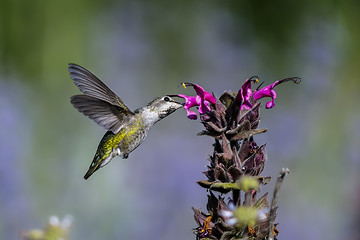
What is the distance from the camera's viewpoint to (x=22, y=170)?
4.31 m

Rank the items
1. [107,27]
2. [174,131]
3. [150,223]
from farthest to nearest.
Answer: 1. [107,27]
2. [174,131]
3. [150,223]

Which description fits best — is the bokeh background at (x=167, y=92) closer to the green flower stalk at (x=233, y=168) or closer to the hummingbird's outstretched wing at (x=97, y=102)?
the hummingbird's outstretched wing at (x=97, y=102)

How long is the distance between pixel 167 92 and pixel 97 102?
3026mm

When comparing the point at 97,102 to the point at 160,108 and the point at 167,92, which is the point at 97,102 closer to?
the point at 160,108

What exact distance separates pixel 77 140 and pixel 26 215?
1.26 m

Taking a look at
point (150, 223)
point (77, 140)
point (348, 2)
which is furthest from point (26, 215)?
point (348, 2)

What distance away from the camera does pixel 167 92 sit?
5375 mm

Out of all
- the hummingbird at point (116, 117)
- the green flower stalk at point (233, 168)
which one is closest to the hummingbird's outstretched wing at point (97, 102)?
the hummingbird at point (116, 117)

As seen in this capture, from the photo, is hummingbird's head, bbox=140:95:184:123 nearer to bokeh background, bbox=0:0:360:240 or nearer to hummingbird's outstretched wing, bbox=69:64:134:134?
hummingbird's outstretched wing, bbox=69:64:134:134

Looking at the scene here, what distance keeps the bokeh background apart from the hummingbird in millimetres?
1057

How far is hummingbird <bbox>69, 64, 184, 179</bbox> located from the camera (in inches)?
94.1

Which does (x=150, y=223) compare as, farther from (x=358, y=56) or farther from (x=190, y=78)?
(x=358, y=56)

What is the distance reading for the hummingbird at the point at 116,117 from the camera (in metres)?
2.39

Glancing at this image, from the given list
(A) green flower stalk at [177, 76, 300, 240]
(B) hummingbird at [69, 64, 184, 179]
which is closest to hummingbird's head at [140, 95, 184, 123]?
(B) hummingbird at [69, 64, 184, 179]
